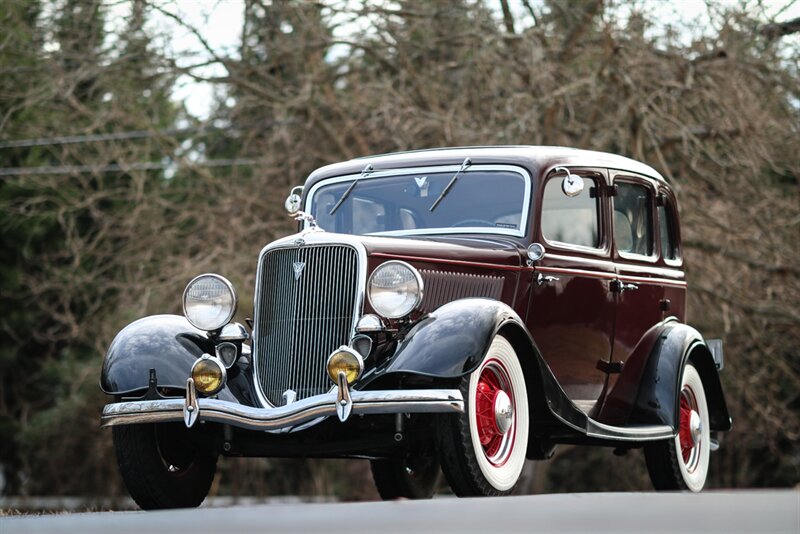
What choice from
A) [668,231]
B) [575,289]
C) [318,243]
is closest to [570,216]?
[575,289]

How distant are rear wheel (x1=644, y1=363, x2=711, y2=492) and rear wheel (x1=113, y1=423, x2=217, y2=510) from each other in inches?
113

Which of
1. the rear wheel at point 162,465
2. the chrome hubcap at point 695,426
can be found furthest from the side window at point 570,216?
the rear wheel at point 162,465

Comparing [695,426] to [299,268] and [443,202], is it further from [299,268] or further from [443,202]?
[299,268]

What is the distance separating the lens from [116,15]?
585 inches

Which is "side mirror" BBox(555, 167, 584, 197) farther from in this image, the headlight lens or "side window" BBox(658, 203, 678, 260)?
"side window" BBox(658, 203, 678, 260)

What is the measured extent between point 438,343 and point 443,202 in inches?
67.2

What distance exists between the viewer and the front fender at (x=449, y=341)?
5809mm

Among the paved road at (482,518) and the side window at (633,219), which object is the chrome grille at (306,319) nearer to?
the paved road at (482,518)

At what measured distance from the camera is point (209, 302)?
6582 mm

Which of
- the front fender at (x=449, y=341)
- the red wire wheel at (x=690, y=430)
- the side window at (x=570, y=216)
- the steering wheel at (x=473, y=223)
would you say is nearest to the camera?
the front fender at (x=449, y=341)

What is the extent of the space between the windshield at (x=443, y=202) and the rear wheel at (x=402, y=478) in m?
1.72

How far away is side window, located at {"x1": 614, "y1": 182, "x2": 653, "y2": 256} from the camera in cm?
812

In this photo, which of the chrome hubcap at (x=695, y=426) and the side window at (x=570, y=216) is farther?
the chrome hubcap at (x=695, y=426)

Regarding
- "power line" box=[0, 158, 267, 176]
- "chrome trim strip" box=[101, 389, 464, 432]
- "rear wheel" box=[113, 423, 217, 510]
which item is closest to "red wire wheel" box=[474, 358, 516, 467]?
"chrome trim strip" box=[101, 389, 464, 432]
